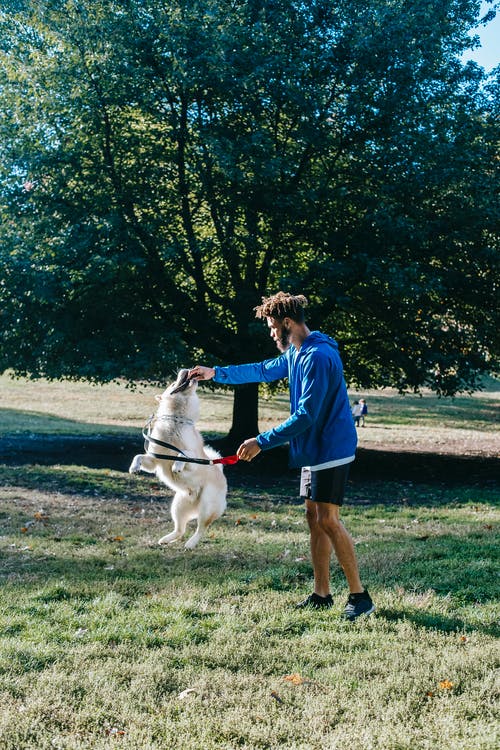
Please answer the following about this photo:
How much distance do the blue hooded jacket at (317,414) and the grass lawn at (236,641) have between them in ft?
4.17

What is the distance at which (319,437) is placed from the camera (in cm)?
552

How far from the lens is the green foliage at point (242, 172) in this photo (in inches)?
583

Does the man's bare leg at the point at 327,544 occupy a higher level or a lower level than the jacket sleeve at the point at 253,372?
lower

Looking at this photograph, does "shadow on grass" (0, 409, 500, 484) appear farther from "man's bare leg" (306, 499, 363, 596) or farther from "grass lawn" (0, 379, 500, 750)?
"man's bare leg" (306, 499, 363, 596)

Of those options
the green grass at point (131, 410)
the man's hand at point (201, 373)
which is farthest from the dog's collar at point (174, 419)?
the green grass at point (131, 410)

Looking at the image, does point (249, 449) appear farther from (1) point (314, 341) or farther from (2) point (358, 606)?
(2) point (358, 606)

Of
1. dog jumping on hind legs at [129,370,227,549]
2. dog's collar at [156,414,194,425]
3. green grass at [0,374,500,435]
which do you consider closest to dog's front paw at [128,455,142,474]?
dog jumping on hind legs at [129,370,227,549]

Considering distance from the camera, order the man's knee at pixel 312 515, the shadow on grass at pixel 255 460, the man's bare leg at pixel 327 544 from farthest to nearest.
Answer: the shadow on grass at pixel 255 460 < the man's knee at pixel 312 515 < the man's bare leg at pixel 327 544

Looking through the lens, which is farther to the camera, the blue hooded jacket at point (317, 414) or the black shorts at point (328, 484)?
the black shorts at point (328, 484)

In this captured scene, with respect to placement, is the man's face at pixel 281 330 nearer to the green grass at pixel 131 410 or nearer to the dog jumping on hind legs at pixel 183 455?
the dog jumping on hind legs at pixel 183 455

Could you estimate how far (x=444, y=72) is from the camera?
16.3 metres

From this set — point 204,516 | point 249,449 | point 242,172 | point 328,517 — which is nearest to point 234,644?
point 328,517

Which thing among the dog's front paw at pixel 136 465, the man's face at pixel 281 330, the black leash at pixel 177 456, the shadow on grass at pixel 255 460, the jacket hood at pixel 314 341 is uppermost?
the man's face at pixel 281 330

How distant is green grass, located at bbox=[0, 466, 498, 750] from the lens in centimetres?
380
